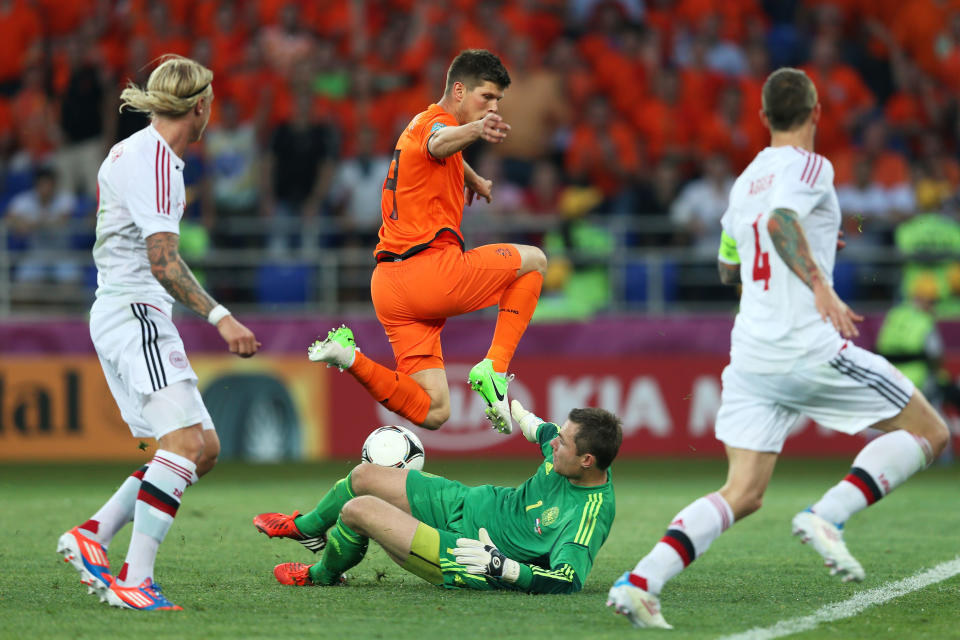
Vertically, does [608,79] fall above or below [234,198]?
above

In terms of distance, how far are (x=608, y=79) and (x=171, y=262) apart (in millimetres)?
11276

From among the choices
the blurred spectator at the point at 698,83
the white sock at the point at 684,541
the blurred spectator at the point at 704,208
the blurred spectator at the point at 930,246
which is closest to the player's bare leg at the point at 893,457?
the white sock at the point at 684,541

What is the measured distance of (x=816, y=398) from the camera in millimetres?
5711

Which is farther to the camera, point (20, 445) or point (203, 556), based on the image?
point (20, 445)

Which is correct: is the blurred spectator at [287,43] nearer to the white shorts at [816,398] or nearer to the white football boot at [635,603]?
the white shorts at [816,398]

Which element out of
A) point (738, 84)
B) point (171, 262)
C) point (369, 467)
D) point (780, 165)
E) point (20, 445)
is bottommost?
point (20, 445)

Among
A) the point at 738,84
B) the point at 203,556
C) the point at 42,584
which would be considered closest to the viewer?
the point at 42,584

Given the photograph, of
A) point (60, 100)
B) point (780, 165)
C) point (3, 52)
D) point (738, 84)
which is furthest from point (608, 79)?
point (780, 165)

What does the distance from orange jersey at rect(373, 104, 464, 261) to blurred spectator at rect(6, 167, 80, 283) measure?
7.54 m

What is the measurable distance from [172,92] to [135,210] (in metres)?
0.61

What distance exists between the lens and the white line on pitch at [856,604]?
18.2 ft

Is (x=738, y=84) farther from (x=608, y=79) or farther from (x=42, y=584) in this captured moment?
(x=42, y=584)

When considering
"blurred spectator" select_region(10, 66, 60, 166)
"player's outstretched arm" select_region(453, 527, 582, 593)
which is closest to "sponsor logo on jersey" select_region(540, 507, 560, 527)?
"player's outstretched arm" select_region(453, 527, 582, 593)

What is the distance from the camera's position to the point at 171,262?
6.00m
